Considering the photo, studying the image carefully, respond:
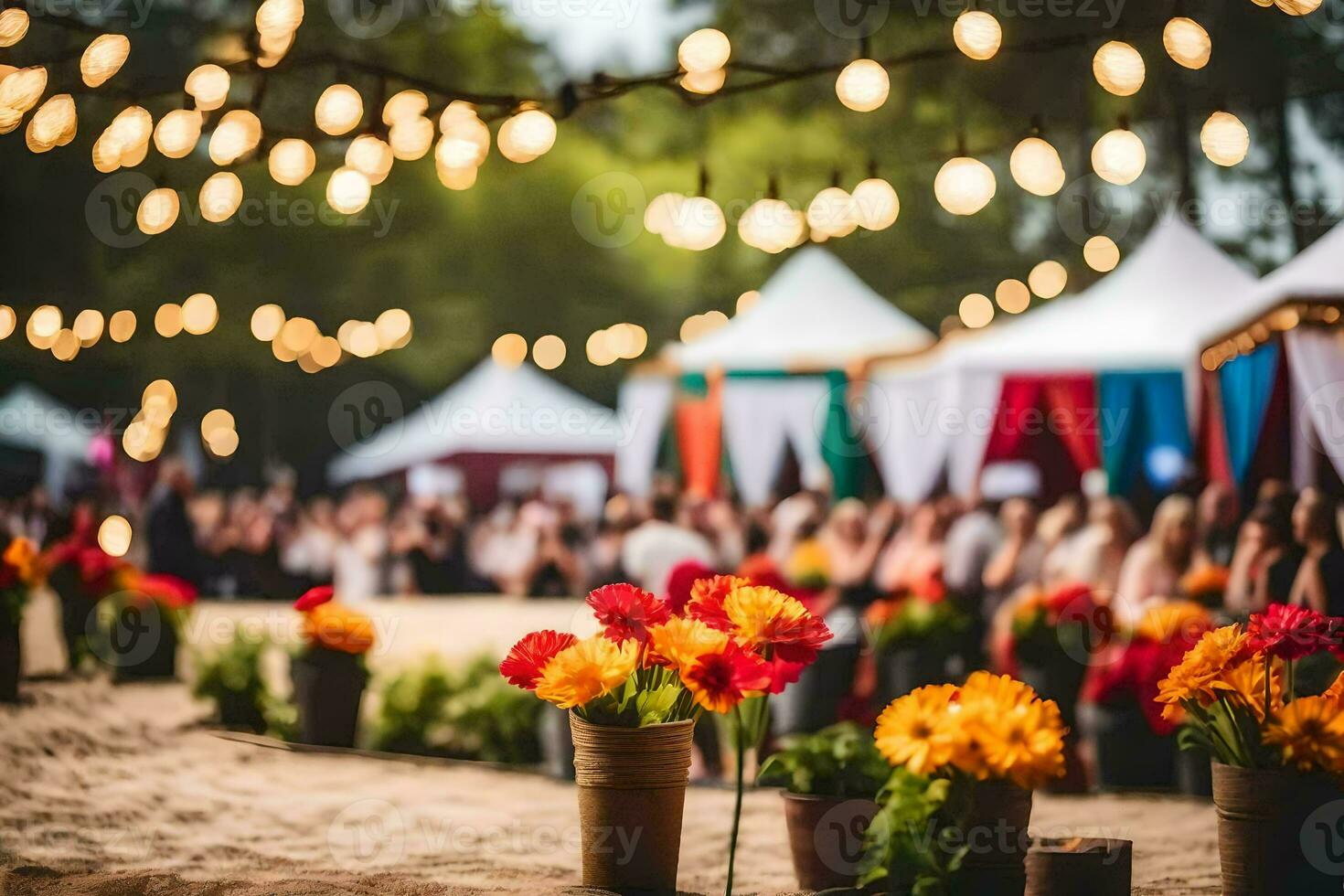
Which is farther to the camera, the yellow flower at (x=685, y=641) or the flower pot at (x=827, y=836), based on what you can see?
the flower pot at (x=827, y=836)

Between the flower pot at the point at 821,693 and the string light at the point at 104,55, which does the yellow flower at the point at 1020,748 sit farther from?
the flower pot at the point at 821,693

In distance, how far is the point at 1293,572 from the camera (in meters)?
6.16

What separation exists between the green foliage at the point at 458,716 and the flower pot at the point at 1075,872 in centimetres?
462

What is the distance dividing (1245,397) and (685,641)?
694cm

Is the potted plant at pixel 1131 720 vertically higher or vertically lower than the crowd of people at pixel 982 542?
lower

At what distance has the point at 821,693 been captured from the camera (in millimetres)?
6812

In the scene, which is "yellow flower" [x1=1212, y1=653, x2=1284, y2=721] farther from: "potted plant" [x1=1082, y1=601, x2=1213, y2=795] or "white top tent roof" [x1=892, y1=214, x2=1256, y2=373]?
"white top tent roof" [x1=892, y1=214, x2=1256, y2=373]

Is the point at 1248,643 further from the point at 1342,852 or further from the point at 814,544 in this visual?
the point at 814,544

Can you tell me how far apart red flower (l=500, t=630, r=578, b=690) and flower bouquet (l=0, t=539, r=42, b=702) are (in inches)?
231

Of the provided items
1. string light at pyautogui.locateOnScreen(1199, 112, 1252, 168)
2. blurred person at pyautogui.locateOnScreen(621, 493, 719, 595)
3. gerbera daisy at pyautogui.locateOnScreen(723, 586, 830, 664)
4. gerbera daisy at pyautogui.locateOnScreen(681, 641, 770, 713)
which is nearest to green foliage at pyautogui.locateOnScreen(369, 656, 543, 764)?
blurred person at pyautogui.locateOnScreen(621, 493, 719, 595)

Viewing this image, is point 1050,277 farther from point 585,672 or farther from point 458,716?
point 585,672

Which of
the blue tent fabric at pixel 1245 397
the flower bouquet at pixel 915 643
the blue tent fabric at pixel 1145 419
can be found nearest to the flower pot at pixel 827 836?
the flower bouquet at pixel 915 643

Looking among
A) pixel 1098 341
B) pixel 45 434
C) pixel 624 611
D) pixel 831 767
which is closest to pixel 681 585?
pixel 831 767

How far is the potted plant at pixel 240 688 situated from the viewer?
788 centimetres
